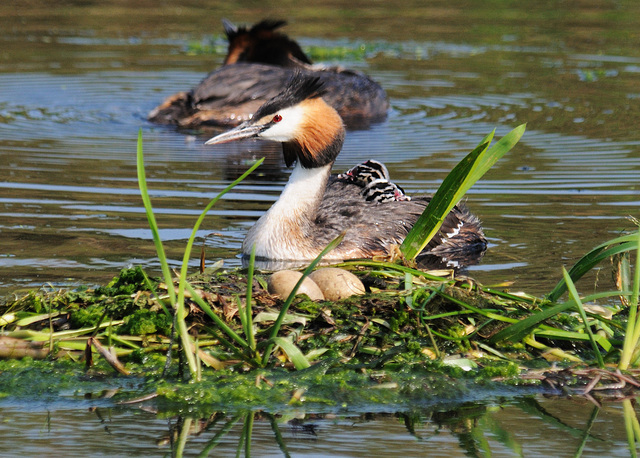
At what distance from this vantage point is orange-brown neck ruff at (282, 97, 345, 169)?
26.4 ft

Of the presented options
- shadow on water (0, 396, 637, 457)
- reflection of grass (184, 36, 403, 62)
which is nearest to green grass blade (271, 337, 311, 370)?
shadow on water (0, 396, 637, 457)

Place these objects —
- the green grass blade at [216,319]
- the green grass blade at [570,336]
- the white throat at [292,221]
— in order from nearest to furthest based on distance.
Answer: the green grass blade at [216,319]
the green grass blade at [570,336]
the white throat at [292,221]

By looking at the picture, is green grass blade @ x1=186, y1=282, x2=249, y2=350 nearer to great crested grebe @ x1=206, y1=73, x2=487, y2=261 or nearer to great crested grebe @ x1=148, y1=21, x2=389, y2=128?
great crested grebe @ x1=206, y1=73, x2=487, y2=261

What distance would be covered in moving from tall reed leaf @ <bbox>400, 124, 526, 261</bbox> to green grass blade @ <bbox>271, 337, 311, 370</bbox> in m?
1.56

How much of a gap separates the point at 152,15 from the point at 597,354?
1890 cm

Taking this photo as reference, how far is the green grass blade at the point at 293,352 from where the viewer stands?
5027mm

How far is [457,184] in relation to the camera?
20.6 ft

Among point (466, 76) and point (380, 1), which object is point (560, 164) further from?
point (380, 1)

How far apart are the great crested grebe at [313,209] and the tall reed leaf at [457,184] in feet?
3.86

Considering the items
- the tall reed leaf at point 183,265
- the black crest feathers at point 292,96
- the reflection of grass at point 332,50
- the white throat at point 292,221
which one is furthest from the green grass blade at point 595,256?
the reflection of grass at point 332,50

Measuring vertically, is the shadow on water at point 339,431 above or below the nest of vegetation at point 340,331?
below

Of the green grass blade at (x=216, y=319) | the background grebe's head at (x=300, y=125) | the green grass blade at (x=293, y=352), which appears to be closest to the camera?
the green grass blade at (x=216, y=319)

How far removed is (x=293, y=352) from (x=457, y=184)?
5.62 ft

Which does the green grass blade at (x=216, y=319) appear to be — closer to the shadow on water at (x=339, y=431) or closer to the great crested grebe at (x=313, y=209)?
the shadow on water at (x=339, y=431)
